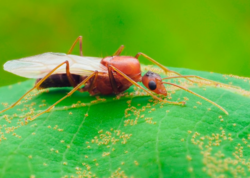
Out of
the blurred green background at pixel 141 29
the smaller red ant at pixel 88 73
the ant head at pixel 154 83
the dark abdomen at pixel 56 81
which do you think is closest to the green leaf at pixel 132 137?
the ant head at pixel 154 83

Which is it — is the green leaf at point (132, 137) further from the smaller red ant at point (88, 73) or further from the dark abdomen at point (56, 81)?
the dark abdomen at point (56, 81)

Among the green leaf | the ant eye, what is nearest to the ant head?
the ant eye

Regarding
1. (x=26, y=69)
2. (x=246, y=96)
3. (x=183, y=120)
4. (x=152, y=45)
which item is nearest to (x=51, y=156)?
(x=183, y=120)

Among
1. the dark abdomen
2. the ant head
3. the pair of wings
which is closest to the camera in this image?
the ant head

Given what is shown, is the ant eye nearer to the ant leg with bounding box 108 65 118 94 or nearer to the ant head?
the ant head

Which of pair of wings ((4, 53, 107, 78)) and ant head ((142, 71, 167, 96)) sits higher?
pair of wings ((4, 53, 107, 78))

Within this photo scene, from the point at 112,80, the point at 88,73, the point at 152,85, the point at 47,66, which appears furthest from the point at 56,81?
the point at 152,85
